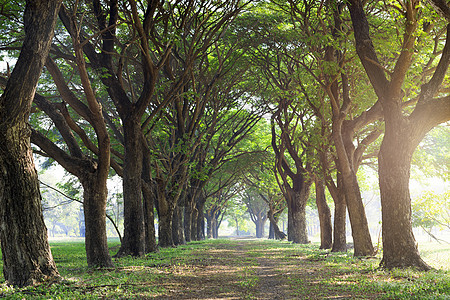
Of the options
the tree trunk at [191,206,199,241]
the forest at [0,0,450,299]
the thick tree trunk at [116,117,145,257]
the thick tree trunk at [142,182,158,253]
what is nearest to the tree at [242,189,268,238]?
the tree trunk at [191,206,199,241]

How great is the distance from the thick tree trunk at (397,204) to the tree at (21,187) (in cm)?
749

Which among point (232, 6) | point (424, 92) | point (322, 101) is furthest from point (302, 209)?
point (424, 92)

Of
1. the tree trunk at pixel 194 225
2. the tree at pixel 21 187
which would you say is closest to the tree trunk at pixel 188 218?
the tree trunk at pixel 194 225

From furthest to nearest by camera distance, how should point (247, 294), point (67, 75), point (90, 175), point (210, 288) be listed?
point (67, 75), point (90, 175), point (210, 288), point (247, 294)

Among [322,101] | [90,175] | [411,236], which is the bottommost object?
[411,236]

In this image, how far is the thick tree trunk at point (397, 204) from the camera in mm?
9188

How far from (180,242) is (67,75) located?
11631mm

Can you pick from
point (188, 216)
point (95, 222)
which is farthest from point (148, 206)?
point (188, 216)

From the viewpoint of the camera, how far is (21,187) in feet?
22.5

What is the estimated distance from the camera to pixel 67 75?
17562 millimetres

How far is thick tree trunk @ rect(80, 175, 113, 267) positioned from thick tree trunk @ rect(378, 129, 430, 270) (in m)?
7.07

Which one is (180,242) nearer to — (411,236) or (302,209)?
(302,209)

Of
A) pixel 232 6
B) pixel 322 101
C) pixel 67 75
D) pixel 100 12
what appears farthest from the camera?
pixel 67 75

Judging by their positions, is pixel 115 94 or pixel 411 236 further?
pixel 115 94
